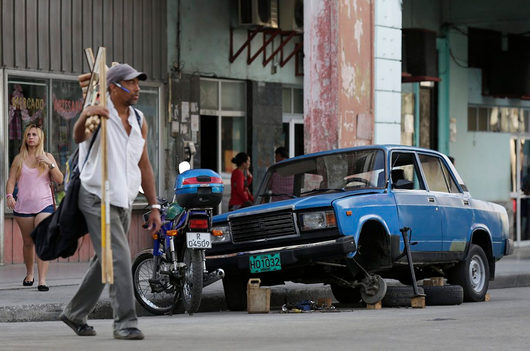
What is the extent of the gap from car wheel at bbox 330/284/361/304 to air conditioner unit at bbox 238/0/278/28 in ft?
25.7

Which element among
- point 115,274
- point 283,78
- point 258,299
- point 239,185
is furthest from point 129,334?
point 283,78

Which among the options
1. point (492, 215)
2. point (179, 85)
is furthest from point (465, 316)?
point (179, 85)

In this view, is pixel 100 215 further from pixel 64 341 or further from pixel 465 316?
pixel 465 316

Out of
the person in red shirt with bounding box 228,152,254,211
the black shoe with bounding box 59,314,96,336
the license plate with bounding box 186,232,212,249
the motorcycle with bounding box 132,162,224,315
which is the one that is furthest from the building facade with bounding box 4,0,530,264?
the black shoe with bounding box 59,314,96,336

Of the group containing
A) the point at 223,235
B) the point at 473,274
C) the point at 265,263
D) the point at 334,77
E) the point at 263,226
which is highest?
the point at 334,77

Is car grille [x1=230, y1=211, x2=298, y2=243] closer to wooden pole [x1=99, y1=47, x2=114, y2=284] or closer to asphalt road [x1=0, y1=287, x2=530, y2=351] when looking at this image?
asphalt road [x1=0, y1=287, x2=530, y2=351]

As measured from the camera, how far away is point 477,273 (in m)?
14.1

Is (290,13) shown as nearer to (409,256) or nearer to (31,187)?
(31,187)

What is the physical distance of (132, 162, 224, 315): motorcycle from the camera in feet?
38.2

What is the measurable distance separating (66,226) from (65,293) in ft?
15.8

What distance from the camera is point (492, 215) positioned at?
47.6 feet

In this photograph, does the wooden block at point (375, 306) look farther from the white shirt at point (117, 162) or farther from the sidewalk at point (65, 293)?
the white shirt at point (117, 162)

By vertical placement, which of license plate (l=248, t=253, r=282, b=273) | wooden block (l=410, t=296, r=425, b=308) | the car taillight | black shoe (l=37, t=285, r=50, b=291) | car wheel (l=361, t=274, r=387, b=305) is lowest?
wooden block (l=410, t=296, r=425, b=308)

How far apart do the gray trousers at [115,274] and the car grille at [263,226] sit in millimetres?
3787
